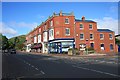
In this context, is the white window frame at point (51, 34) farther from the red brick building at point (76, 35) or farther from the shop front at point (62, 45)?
the shop front at point (62, 45)

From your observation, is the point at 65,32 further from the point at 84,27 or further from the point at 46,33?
the point at 46,33

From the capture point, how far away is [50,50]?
63219mm

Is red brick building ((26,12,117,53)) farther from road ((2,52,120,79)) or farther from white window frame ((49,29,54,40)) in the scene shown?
road ((2,52,120,79))

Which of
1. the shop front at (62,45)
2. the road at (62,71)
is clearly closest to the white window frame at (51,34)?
the shop front at (62,45)

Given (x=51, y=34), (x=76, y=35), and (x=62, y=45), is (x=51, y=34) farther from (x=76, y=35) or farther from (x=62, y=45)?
(x=76, y=35)

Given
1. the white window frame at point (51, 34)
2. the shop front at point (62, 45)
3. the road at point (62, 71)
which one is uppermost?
the white window frame at point (51, 34)

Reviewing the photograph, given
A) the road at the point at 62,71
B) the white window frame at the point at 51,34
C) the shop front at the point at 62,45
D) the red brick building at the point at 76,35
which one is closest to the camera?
the road at the point at 62,71

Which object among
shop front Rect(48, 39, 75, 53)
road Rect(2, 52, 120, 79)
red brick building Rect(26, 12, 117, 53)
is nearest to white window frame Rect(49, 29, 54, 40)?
red brick building Rect(26, 12, 117, 53)

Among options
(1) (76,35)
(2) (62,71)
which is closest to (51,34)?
(1) (76,35)

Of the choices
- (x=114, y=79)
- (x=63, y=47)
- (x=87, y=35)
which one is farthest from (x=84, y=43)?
(x=114, y=79)

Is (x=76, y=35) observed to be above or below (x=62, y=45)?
above

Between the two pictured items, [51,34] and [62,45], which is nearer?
[62,45]

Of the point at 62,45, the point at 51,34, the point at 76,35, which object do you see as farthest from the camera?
the point at 51,34

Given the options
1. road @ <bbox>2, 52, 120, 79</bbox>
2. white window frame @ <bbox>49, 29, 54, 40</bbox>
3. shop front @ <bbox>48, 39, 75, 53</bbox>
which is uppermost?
white window frame @ <bbox>49, 29, 54, 40</bbox>
